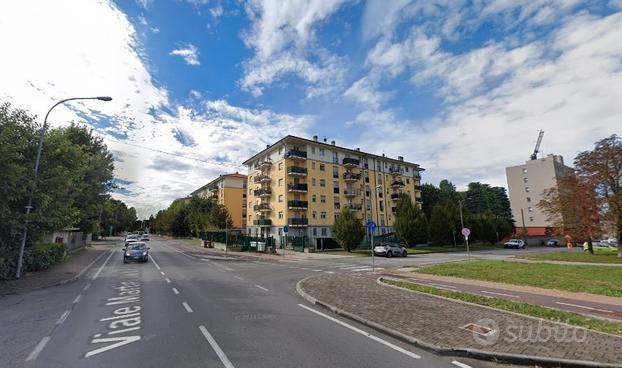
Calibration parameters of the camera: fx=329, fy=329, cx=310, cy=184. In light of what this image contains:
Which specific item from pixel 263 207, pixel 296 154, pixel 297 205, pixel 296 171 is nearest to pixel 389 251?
pixel 297 205

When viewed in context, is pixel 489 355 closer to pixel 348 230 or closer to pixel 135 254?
pixel 135 254

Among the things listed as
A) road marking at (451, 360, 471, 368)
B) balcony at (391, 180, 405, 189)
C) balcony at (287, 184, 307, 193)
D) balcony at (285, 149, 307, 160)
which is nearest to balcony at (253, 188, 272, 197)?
balcony at (287, 184, 307, 193)

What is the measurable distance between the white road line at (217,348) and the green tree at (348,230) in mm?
32850

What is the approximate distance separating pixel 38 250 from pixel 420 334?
21.7 meters

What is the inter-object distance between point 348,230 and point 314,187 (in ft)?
50.5

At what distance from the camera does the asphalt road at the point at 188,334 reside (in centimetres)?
557

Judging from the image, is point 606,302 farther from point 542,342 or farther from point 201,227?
point 201,227

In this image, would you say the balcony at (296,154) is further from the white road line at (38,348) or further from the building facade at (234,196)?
the white road line at (38,348)

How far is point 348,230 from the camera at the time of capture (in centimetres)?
3953

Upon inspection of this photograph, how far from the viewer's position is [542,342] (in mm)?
6062

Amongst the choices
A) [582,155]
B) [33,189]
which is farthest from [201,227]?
[582,155]

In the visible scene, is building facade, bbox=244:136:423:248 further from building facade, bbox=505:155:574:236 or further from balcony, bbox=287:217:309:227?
building facade, bbox=505:155:574:236

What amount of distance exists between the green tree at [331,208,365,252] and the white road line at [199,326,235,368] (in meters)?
32.8

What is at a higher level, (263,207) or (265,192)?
(265,192)
